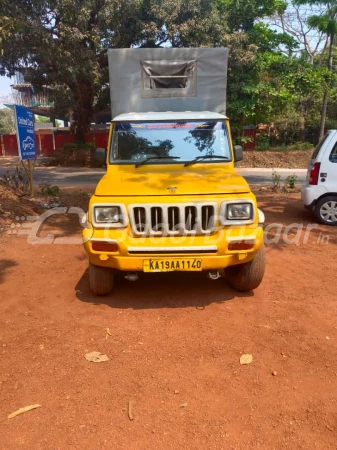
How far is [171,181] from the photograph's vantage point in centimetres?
389

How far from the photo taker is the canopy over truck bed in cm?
627

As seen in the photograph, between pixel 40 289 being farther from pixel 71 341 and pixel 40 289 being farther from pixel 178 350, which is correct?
pixel 178 350

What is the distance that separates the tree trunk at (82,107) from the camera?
17991 mm

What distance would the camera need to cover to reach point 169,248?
3.54 metres

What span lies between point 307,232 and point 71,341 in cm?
457

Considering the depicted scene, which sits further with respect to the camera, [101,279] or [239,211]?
[101,279]

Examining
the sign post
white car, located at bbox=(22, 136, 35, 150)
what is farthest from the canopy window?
white car, located at bbox=(22, 136, 35, 150)

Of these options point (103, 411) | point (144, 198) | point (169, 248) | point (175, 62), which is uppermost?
point (175, 62)

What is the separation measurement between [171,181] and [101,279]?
1.25 meters

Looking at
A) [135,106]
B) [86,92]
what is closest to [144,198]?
[135,106]

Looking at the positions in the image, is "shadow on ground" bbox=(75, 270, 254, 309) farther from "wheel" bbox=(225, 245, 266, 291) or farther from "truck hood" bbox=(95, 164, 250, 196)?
"truck hood" bbox=(95, 164, 250, 196)

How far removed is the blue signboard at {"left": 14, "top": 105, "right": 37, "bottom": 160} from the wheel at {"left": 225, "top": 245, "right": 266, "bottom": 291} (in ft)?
18.2

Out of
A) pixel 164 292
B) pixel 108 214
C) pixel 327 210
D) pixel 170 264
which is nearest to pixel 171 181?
pixel 108 214

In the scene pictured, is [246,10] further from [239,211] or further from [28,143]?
[239,211]
